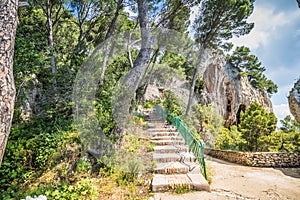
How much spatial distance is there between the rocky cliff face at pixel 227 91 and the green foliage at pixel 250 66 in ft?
4.42

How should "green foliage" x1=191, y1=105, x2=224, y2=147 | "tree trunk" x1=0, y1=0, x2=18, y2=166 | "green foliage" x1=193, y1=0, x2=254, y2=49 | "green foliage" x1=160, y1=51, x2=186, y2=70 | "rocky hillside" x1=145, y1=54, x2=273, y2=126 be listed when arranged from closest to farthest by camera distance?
"tree trunk" x1=0, y1=0, x2=18, y2=166
"green foliage" x1=193, y1=0, x2=254, y2=49
"green foliage" x1=191, y1=105, x2=224, y2=147
"green foliage" x1=160, y1=51, x2=186, y2=70
"rocky hillside" x1=145, y1=54, x2=273, y2=126

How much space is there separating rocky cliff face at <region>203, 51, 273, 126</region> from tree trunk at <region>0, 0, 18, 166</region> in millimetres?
16994

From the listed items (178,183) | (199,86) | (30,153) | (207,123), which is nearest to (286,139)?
(207,123)

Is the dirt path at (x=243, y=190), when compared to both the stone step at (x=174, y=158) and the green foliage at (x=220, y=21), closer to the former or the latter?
the stone step at (x=174, y=158)

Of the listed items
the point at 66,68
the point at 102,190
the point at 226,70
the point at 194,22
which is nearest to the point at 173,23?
the point at 194,22

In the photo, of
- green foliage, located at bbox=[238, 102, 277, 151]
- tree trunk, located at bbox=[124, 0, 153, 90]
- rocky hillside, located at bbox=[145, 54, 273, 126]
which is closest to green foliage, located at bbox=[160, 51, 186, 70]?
rocky hillside, located at bbox=[145, 54, 273, 126]

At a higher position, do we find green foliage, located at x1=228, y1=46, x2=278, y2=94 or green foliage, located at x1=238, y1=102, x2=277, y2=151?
green foliage, located at x1=228, y1=46, x2=278, y2=94

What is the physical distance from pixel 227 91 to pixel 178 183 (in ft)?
56.9

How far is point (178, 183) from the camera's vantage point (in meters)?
2.88

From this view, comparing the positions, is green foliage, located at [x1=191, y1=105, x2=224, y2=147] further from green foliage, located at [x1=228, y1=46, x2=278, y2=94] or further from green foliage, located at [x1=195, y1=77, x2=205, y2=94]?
green foliage, located at [x1=228, y1=46, x2=278, y2=94]

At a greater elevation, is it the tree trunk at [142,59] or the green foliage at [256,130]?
the tree trunk at [142,59]

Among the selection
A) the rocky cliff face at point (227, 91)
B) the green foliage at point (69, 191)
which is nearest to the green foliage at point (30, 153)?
the green foliage at point (69, 191)

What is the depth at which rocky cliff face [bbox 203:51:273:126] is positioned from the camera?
1706 centimetres

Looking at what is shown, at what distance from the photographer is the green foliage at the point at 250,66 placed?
18.5 m
